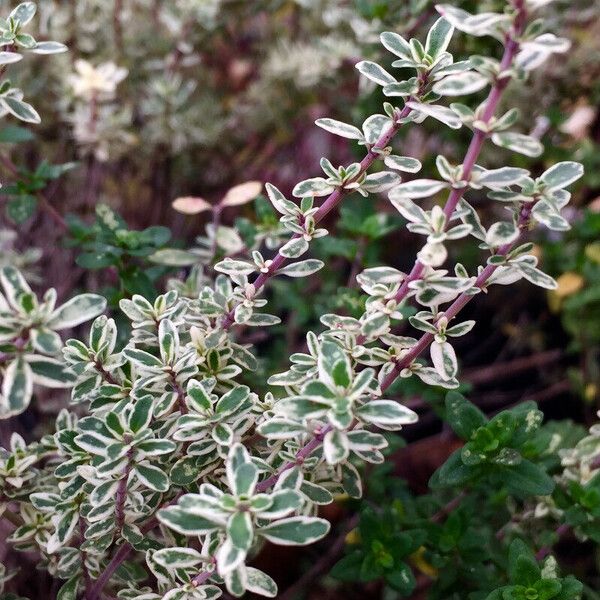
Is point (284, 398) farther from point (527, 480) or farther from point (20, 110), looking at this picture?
point (20, 110)

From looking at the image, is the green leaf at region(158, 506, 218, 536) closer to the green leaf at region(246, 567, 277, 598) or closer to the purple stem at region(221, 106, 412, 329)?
the green leaf at region(246, 567, 277, 598)

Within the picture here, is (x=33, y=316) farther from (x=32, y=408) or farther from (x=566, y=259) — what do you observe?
(x=566, y=259)

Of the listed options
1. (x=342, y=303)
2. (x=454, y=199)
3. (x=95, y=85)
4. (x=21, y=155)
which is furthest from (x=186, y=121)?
(x=454, y=199)

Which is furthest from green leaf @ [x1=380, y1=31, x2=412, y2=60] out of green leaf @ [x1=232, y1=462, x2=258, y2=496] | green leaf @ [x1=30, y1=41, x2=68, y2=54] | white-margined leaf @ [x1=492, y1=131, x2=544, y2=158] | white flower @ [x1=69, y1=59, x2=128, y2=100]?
white flower @ [x1=69, y1=59, x2=128, y2=100]

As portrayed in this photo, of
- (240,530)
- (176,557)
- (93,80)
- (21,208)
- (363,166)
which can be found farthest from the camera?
(93,80)

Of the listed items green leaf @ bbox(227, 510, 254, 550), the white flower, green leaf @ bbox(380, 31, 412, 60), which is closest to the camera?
green leaf @ bbox(227, 510, 254, 550)

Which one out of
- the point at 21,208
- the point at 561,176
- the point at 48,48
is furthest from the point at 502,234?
the point at 21,208

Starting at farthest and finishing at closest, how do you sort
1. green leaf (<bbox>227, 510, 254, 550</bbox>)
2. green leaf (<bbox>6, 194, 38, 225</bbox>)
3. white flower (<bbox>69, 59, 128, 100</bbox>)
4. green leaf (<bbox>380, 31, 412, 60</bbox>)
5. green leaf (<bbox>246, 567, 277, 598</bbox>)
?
1. white flower (<bbox>69, 59, 128, 100</bbox>)
2. green leaf (<bbox>6, 194, 38, 225</bbox>)
3. green leaf (<bbox>380, 31, 412, 60</bbox>)
4. green leaf (<bbox>246, 567, 277, 598</bbox>)
5. green leaf (<bbox>227, 510, 254, 550</bbox>)
